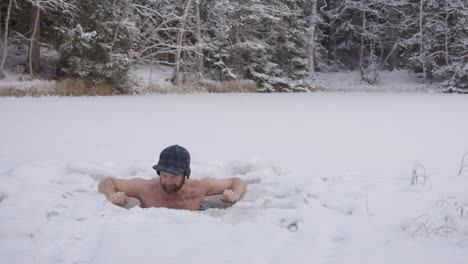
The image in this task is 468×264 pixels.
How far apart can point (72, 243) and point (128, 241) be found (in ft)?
0.93

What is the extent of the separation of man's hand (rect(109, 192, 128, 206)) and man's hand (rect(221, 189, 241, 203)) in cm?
79

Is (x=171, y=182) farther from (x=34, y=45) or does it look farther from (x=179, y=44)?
(x=179, y=44)

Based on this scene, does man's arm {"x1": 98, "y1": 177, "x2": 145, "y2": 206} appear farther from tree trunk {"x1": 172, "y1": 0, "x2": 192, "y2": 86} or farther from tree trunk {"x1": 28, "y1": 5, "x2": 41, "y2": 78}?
tree trunk {"x1": 172, "y1": 0, "x2": 192, "y2": 86}

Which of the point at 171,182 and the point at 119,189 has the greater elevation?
the point at 171,182

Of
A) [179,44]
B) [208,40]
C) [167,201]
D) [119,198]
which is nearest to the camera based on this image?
[119,198]

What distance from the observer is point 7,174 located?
3621 mm

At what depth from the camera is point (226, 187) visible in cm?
371

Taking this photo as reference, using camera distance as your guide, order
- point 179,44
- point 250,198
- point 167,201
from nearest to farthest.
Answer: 1. point 250,198
2. point 167,201
3. point 179,44

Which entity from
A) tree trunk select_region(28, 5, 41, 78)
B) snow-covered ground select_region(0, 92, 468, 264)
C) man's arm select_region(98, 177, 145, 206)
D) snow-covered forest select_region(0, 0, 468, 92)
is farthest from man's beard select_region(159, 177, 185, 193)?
tree trunk select_region(28, 5, 41, 78)

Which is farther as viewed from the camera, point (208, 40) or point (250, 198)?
point (208, 40)

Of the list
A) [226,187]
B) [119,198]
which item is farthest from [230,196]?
[119,198]

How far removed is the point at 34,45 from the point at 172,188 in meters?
13.7

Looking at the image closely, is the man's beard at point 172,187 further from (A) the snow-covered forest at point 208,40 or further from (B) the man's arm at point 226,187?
(A) the snow-covered forest at point 208,40

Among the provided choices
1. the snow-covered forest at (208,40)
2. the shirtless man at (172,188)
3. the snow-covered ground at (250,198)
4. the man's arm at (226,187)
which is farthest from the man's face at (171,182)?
the snow-covered forest at (208,40)
